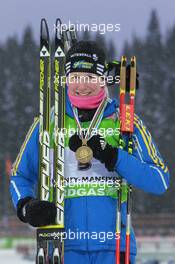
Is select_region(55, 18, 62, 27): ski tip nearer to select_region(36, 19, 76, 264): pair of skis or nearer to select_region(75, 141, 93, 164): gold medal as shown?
select_region(36, 19, 76, 264): pair of skis

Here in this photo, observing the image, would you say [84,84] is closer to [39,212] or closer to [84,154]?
[84,154]

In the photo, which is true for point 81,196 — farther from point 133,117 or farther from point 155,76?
point 155,76

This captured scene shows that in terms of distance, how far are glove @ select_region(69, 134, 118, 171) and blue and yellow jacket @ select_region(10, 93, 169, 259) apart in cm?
3

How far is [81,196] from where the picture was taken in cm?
405

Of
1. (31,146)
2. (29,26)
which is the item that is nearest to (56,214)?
(31,146)

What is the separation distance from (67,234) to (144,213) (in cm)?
3289

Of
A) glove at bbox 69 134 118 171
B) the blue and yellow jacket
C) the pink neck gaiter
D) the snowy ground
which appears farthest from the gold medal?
the snowy ground

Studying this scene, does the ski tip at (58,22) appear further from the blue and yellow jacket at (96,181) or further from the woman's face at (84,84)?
the blue and yellow jacket at (96,181)

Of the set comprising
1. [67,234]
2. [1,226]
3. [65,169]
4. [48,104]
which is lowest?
[67,234]

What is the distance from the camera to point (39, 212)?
398 cm

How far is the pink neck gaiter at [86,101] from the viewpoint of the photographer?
162 inches

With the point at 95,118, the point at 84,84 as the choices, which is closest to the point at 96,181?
the point at 95,118

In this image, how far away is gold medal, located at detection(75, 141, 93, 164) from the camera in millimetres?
3949

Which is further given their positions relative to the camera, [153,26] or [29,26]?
[153,26]
